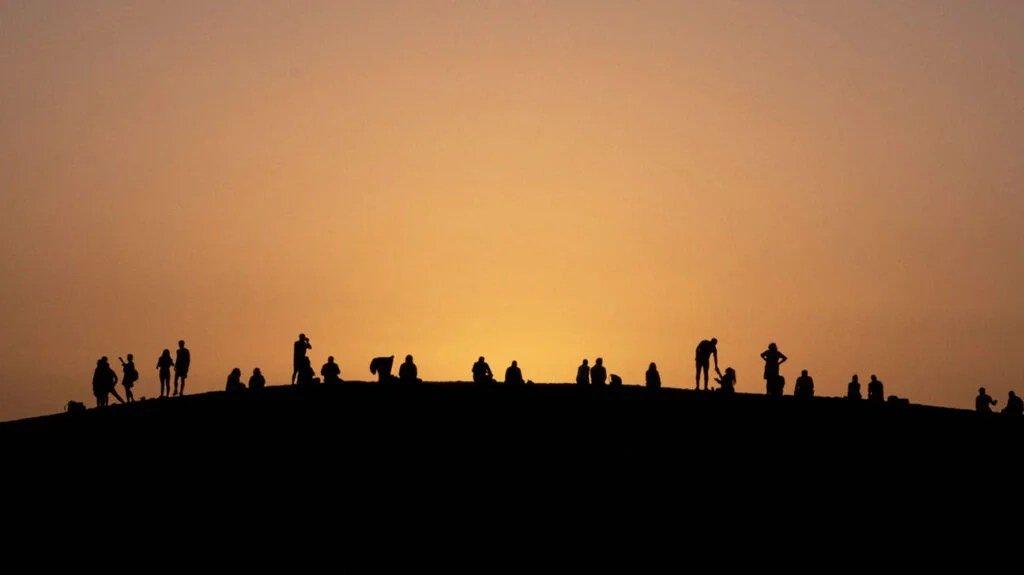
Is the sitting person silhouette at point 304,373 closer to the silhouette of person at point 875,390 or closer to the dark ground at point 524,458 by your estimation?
the dark ground at point 524,458

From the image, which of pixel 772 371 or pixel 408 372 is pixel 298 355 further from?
pixel 772 371

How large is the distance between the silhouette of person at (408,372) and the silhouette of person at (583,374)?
5.14 meters

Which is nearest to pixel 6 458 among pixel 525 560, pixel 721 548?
pixel 525 560

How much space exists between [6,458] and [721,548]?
65.2 feet

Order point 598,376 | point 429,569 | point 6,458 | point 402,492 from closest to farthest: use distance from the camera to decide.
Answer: point 429,569 → point 402,492 → point 6,458 → point 598,376

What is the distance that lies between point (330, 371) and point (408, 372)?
8.25ft

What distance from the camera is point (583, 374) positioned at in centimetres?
5375

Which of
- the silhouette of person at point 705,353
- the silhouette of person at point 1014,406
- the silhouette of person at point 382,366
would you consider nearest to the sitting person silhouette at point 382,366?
the silhouette of person at point 382,366

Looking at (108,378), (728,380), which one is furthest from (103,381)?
(728,380)

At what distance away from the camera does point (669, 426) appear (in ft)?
156

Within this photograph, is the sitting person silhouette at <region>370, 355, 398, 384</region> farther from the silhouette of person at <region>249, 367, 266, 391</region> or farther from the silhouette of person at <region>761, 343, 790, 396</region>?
the silhouette of person at <region>761, 343, 790, 396</region>

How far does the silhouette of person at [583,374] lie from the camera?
53594 millimetres

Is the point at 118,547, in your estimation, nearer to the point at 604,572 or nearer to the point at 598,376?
the point at 604,572

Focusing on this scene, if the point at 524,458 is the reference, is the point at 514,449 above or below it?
above
